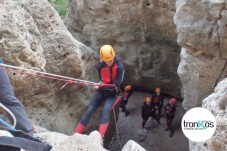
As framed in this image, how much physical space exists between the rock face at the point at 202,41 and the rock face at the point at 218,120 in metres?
1.74

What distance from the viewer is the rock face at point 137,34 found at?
733cm

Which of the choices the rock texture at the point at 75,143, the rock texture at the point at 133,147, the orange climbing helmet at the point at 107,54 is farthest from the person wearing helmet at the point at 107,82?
the rock texture at the point at 133,147

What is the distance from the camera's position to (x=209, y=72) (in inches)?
Answer: 214

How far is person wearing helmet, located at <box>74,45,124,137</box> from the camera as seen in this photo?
17.4 feet

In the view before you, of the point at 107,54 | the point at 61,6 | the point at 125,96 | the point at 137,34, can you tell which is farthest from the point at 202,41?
the point at 61,6

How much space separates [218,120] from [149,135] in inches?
187

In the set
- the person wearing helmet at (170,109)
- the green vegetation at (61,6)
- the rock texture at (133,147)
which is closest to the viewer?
the rock texture at (133,147)

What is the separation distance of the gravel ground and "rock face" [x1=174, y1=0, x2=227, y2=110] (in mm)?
1816

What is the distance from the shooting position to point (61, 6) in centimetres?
1455

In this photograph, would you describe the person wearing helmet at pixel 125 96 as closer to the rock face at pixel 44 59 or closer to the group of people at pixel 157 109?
the group of people at pixel 157 109

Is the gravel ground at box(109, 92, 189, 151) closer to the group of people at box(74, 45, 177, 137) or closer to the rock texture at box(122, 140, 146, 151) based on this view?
the group of people at box(74, 45, 177, 137)

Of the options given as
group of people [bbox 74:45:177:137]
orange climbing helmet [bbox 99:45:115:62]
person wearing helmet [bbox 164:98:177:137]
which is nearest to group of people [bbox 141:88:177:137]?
person wearing helmet [bbox 164:98:177:137]

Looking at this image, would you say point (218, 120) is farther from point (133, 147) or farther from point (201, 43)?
point (201, 43)

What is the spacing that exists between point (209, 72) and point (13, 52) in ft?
10.2
